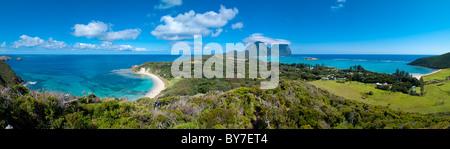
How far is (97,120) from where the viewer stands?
7.25 metres

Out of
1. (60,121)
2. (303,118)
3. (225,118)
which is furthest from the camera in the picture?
(303,118)

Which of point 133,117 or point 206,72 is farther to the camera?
point 206,72

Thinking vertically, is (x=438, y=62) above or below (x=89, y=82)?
above

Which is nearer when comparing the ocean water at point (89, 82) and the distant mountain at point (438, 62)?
the ocean water at point (89, 82)

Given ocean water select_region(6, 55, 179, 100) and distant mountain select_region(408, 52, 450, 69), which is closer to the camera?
ocean water select_region(6, 55, 179, 100)

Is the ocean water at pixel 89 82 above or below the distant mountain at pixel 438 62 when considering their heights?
below

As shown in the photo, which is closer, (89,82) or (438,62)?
(89,82)

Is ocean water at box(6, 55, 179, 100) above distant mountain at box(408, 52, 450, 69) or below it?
below

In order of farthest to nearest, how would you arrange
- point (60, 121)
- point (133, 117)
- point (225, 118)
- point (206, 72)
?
point (206, 72) → point (225, 118) → point (133, 117) → point (60, 121)
